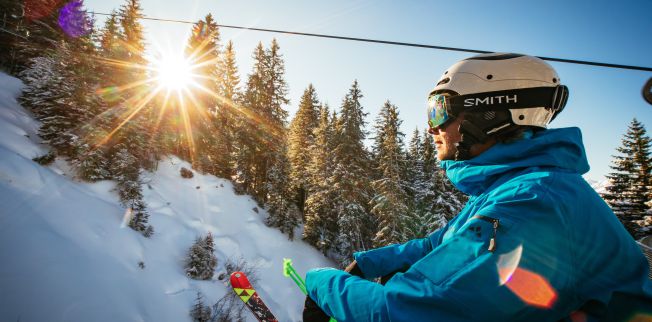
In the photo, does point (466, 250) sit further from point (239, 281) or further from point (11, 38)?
point (11, 38)

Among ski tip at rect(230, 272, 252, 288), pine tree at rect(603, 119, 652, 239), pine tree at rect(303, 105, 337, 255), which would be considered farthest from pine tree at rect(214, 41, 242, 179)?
pine tree at rect(603, 119, 652, 239)

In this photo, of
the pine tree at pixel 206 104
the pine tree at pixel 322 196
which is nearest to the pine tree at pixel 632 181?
the pine tree at pixel 322 196

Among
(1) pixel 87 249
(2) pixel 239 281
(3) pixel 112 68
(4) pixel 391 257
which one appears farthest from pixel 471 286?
(3) pixel 112 68

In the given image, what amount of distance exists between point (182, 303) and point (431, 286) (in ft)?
48.7

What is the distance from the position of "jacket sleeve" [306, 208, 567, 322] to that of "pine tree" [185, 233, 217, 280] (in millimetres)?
16502

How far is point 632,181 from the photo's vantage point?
25.7 m

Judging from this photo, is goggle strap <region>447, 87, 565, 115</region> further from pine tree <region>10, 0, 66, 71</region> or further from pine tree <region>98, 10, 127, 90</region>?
pine tree <region>10, 0, 66, 71</region>

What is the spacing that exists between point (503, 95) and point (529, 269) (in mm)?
1490

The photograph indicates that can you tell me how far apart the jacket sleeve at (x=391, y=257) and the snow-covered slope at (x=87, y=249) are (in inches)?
418

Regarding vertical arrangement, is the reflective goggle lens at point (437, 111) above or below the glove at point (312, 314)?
above

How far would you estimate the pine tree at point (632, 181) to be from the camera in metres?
24.9

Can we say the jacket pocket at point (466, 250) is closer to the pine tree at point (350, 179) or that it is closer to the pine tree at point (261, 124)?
the pine tree at point (350, 179)

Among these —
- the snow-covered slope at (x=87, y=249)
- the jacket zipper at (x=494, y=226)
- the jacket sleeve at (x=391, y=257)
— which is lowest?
the snow-covered slope at (x=87, y=249)

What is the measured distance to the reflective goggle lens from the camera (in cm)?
233
